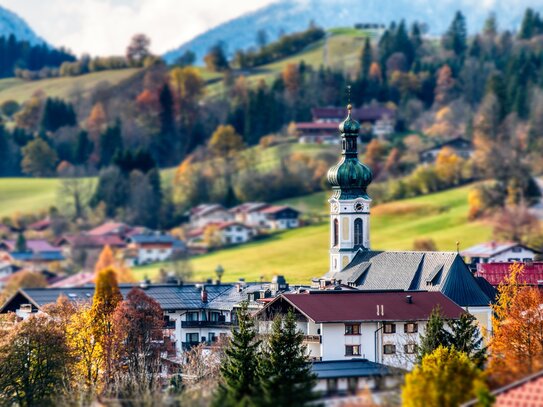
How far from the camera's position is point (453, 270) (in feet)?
295

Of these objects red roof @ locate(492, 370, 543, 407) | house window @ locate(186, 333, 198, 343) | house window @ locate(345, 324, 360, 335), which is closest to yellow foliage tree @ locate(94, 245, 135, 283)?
house window @ locate(186, 333, 198, 343)

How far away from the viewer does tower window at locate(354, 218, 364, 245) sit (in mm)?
106250

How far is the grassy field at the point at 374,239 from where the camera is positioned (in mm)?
141875

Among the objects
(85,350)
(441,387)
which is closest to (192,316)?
(85,350)

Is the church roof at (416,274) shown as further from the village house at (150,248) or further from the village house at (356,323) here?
the village house at (150,248)

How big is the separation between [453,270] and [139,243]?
81867mm

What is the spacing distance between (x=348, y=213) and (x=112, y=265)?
48.6 meters

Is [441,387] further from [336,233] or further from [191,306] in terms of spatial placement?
[336,233]

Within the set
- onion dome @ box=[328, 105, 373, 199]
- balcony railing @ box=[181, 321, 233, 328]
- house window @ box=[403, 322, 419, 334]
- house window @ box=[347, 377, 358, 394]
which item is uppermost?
onion dome @ box=[328, 105, 373, 199]

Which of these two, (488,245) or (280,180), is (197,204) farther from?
(488,245)

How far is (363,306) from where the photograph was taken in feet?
261

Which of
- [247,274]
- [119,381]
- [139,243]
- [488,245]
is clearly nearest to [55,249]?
[139,243]

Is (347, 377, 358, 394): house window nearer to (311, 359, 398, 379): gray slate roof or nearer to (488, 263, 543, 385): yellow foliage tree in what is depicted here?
(488, 263, 543, 385): yellow foliage tree

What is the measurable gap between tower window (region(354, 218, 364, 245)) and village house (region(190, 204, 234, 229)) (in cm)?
7157
